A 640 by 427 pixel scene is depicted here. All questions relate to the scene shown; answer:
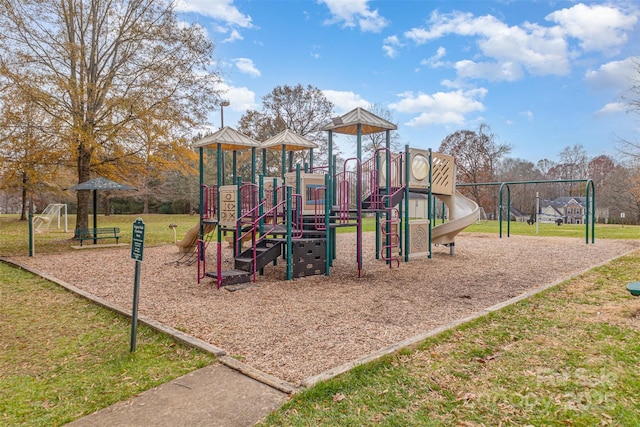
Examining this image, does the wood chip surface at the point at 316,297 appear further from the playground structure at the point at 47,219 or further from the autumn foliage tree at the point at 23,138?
the playground structure at the point at 47,219

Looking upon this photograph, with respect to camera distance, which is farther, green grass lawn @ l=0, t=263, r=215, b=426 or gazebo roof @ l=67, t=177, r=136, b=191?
gazebo roof @ l=67, t=177, r=136, b=191

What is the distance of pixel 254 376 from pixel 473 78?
18864 mm

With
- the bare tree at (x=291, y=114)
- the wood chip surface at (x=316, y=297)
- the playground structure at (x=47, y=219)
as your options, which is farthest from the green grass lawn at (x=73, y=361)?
the bare tree at (x=291, y=114)

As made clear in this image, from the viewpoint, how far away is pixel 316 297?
22.4ft

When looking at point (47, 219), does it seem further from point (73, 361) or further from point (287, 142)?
point (73, 361)

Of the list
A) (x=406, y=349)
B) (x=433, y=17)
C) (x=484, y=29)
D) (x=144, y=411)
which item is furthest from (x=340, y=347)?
(x=484, y=29)

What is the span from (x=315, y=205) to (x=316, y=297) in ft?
8.27

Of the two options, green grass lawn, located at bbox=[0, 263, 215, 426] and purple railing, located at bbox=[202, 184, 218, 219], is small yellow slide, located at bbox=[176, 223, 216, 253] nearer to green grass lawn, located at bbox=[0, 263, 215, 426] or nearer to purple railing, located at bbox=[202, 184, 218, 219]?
purple railing, located at bbox=[202, 184, 218, 219]

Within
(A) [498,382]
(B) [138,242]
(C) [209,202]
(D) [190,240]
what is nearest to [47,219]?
(D) [190,240]

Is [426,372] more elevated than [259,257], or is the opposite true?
[259,257]

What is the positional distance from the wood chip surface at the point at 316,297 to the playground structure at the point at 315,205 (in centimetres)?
48

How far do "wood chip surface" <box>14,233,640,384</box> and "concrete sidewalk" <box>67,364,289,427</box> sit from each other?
36 centimetres

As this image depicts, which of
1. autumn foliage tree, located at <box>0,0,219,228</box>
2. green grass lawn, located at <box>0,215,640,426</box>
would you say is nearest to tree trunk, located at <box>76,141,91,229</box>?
autumn foliage tree, located at <box>0,0,219,228</box>

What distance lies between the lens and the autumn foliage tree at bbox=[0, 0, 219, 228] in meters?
13.4
